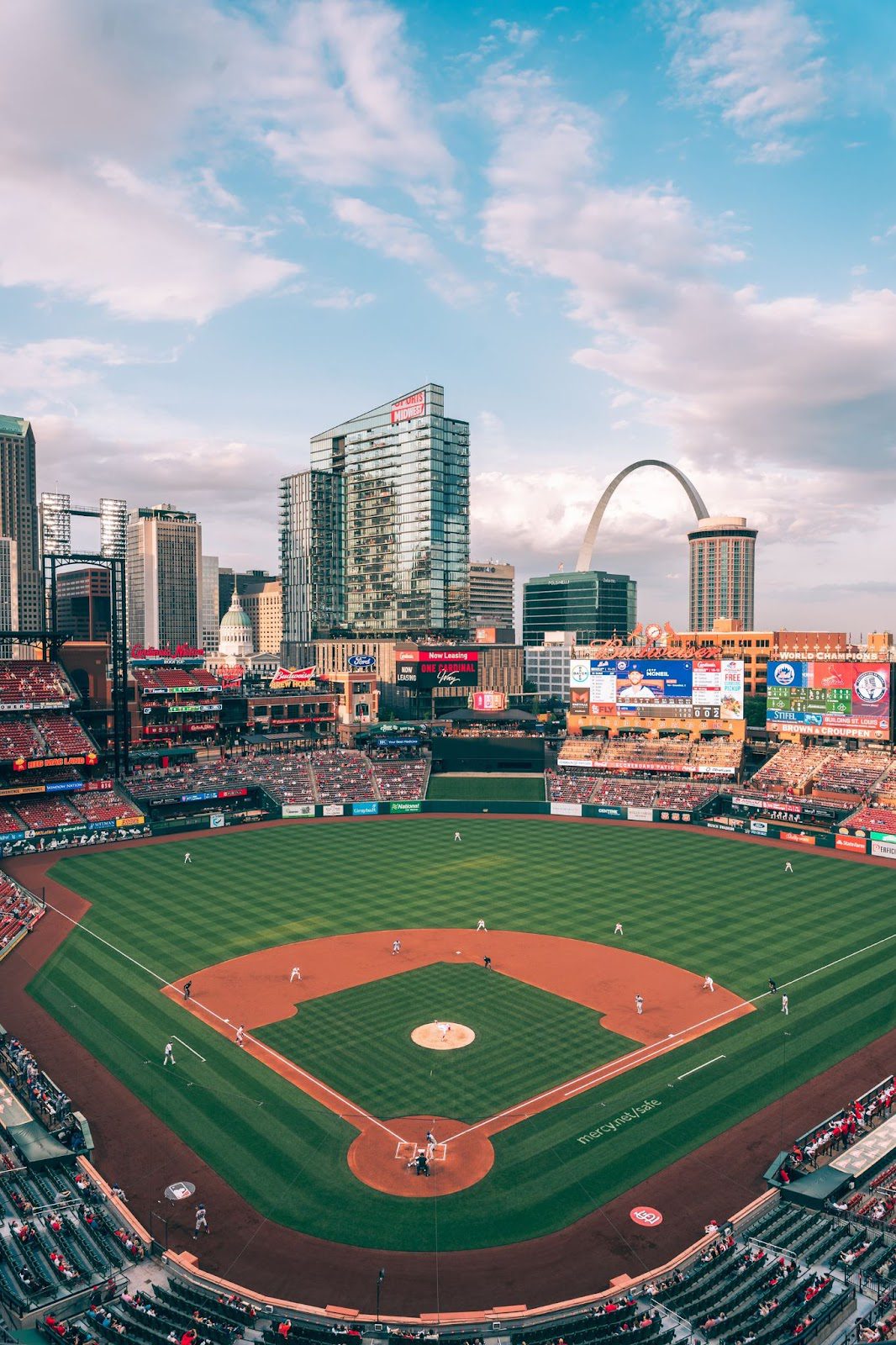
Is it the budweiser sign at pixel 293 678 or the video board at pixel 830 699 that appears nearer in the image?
the video board at pixel 830 699

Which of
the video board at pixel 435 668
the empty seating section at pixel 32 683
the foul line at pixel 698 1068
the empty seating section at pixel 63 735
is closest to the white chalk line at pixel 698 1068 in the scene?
the foul line at pixel 698 1068

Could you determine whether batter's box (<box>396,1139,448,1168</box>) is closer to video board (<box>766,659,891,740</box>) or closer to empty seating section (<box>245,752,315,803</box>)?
empty seating section (<box>245,752,315,803</box>)

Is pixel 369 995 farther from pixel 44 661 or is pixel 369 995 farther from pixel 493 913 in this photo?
pixel 44 661

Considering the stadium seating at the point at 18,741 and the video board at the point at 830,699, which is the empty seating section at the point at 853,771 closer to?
the video board at the point at 830,699

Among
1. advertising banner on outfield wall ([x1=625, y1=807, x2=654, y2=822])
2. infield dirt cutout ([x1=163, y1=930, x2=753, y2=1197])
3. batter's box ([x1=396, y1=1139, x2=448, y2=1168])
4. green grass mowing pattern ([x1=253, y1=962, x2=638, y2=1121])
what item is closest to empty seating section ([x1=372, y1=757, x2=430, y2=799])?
advertising banner on outfield wall ([x1=625, y1=807, x2=654, y2=822])

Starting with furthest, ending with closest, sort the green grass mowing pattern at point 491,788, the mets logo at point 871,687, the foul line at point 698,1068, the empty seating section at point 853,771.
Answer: the green grass mowing pattern at point 491,788 → the mets logo at point 871,687 → the empty seating section at point 853,771 → the foul line at point 698,1068

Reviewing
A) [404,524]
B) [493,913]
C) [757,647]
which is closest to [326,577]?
[404,524]

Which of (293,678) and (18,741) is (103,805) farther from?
(293,678)
